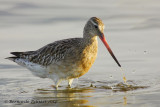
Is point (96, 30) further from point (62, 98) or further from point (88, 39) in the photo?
point (62, 98)

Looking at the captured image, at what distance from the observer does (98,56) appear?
15109mm

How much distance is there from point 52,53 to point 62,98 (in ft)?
7.05

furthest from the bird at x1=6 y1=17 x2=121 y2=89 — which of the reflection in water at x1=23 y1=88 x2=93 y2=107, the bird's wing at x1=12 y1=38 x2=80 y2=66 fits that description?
the reflection in water at x1=23 y1=88 x2=93 y2=107

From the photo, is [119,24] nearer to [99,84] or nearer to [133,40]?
[133,40]

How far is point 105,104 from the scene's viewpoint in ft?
33.9

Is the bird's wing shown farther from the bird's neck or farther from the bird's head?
the bird's head

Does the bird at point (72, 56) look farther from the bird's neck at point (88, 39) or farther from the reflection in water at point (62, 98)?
the reflection in water at point (62, 98)

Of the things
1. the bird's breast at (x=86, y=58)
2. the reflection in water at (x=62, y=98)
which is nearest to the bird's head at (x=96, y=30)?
the bird's breast at (x=86, y=58)

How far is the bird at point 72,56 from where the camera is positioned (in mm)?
12500

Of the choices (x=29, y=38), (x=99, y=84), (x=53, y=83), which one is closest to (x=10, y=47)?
(x=29, y=38)

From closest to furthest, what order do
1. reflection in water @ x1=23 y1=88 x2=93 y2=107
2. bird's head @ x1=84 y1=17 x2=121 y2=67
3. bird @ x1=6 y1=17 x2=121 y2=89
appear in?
reflection in water @ x1=23 y1=88 x2=93 y2=107, bird's head @ x1=84 y1=17 x2=121 y2=67, bird @ x1=6 y1=17 x2=121 y2=89

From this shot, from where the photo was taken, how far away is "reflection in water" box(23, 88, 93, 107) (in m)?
10.7

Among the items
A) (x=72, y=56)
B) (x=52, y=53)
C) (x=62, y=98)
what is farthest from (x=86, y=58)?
(x=62, y=98)

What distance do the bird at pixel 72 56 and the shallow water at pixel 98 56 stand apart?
0.37 metres
